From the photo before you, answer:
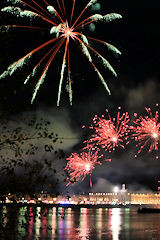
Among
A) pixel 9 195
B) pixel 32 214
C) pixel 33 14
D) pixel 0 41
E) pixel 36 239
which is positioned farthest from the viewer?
pixel 36 239

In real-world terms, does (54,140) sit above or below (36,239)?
above

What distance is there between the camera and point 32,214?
9.77 meters

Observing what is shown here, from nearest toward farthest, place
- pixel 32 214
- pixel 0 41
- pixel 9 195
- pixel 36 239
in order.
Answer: pixel 0 41
pixel 9 195
pixel 32 214
pixel 36 239

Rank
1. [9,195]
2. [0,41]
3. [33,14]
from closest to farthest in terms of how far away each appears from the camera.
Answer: [0,41], [9,195], [33,14]

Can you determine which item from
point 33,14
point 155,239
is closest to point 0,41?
point 33,14

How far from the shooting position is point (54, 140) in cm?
884

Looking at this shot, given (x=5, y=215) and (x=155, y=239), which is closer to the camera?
(x=5, y=215)

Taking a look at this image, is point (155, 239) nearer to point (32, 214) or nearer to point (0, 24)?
point (32, 214)

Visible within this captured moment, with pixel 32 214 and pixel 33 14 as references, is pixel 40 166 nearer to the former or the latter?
pixel 32 214

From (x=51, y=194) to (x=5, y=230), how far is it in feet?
4.95

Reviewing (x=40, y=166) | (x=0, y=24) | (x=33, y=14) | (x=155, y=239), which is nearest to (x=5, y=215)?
(x=40, y=166)

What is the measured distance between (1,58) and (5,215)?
4.40 meters

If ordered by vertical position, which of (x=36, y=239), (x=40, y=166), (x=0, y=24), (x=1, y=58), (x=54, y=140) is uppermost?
(x=0, y=24)

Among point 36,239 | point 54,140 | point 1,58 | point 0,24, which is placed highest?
point 0,24
